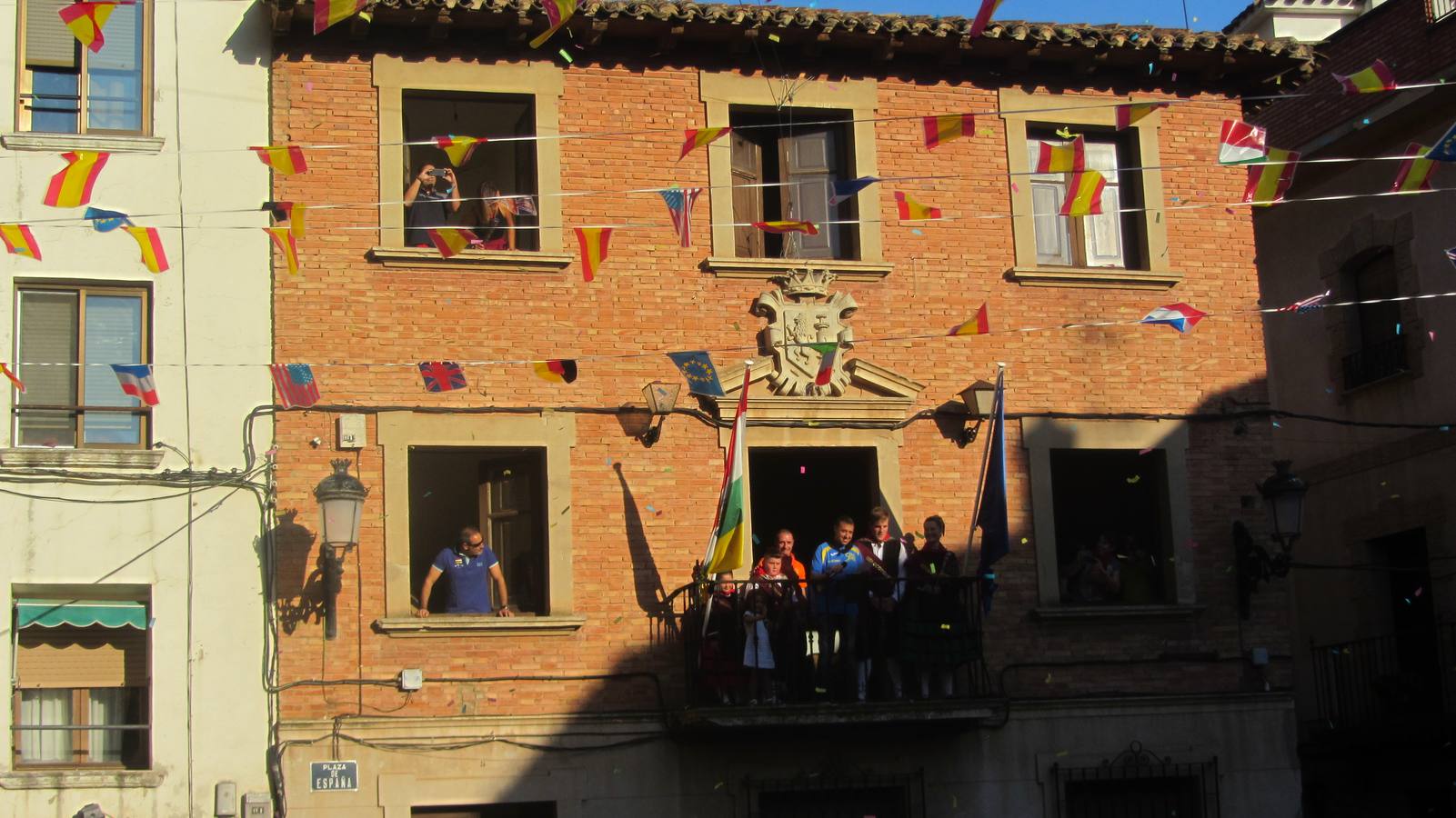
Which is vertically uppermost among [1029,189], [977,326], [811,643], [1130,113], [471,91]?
[471,91]

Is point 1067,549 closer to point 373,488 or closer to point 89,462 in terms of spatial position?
point 373,488

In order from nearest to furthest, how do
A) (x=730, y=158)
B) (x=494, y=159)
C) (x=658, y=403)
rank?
(x=658, y=403), (x=730, y=158), (x=494, y=159)

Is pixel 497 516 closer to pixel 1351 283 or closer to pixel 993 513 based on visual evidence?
pixel 993 513

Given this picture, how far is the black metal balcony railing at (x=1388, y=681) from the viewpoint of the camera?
18500mm

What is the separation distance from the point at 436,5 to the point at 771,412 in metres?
4.21

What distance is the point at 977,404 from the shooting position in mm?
16453

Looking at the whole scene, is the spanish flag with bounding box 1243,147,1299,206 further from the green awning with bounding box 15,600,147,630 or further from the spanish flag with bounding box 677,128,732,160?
the green awning with bounding box 15,600,147,630

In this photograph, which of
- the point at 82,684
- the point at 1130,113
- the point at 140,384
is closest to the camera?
the point at 82,684

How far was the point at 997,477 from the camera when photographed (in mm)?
15727

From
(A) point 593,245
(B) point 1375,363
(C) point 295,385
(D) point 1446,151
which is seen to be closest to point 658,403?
(A) point 593,245

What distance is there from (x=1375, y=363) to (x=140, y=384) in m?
12.0

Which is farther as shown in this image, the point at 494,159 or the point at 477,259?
the point at 494,159

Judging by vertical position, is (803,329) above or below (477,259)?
below

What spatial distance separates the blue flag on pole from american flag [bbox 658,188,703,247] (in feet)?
9.12
